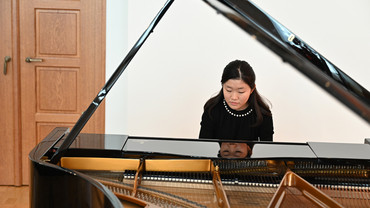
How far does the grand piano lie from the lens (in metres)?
1.81

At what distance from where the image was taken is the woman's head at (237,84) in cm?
291

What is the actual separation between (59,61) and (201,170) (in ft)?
7.89

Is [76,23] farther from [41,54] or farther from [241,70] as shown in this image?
[241,70]

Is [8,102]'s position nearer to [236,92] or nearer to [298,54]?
[236,92]

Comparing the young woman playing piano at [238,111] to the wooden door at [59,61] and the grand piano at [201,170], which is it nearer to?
the grand piano at [201,170]

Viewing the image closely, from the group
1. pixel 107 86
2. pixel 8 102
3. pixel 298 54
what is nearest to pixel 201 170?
pixel 107 86

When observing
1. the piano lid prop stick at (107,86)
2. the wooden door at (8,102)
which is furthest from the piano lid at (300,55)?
the wooden door at (8,102)

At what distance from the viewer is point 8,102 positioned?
411 cm

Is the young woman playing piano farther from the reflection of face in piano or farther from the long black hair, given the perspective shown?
the reflection of face in piano

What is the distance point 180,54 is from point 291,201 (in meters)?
2.28

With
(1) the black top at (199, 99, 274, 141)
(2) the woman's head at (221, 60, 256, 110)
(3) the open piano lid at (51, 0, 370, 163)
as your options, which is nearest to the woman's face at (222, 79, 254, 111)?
(2) the woman's head at (221, 60, 256, 110)

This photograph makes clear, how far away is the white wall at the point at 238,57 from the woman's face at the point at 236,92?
0.98 metres

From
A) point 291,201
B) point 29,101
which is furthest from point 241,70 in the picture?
point 29,101

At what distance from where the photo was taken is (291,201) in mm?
1839
